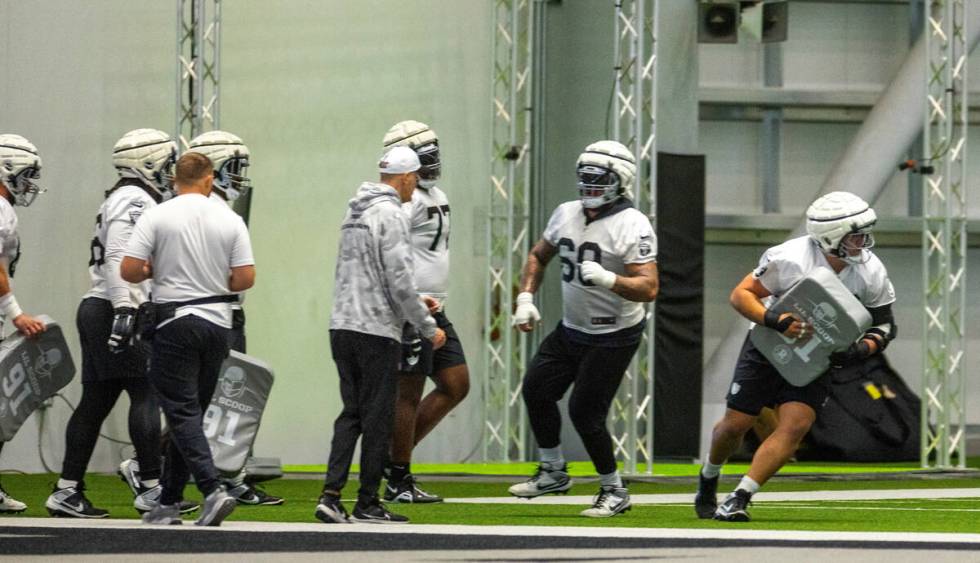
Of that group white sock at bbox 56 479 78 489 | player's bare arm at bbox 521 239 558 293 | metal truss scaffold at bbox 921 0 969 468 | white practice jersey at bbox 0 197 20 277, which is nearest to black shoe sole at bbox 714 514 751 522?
player's bare arm at bbox 521 239 558 293

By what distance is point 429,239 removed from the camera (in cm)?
897

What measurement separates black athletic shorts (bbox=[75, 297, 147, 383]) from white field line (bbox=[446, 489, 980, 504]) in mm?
2140

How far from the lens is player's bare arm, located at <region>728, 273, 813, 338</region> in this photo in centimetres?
773

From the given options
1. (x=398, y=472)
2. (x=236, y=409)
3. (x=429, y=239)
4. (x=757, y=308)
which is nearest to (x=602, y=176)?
(x=757, y=308)

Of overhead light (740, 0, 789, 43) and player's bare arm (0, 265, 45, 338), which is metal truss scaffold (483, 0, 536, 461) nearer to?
overhead light (740, 0, 789, 43)

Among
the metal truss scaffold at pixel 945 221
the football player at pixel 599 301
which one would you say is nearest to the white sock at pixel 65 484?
the football player at pixel 599 301

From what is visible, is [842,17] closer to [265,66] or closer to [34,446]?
[265,66]

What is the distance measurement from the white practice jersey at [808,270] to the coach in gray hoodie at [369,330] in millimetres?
1712

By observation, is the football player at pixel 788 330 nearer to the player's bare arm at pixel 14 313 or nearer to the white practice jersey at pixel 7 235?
the player's bare arm at pixel 14 313

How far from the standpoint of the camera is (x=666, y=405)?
47.0ft

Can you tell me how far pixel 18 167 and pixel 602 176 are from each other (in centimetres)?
279

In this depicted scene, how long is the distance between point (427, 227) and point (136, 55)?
16.0 ft

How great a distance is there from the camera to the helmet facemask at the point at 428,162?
8.80 meters

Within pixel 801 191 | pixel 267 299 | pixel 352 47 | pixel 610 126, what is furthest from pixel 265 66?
pixel 801 191
